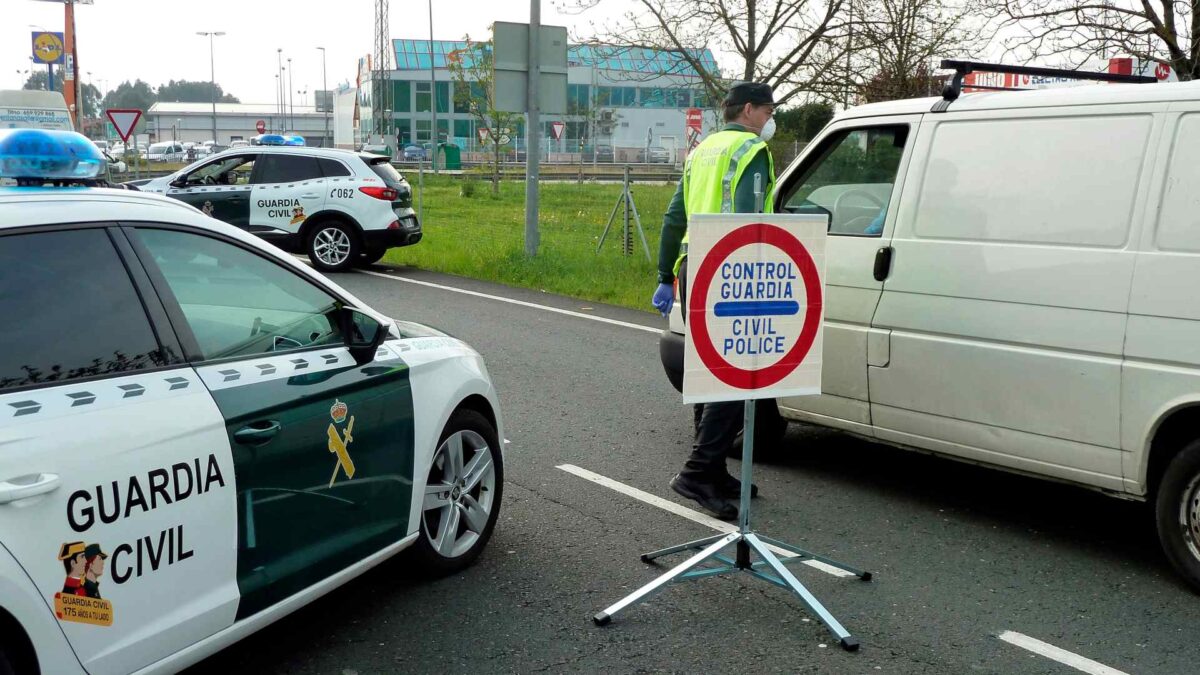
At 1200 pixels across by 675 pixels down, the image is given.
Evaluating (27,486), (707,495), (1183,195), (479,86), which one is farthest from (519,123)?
(27,486)

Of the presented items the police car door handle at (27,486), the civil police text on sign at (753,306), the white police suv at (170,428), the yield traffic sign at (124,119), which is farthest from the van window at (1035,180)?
the yield traffic sign at (124,119)

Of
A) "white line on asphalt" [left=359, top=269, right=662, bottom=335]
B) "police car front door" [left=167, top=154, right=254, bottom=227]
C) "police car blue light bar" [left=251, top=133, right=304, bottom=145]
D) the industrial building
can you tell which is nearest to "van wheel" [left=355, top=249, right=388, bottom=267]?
"white line on asphalt" [left=359, top=269, right=662, bottom=335]

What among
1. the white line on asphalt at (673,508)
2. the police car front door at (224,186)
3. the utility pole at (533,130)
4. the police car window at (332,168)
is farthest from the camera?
the police car window at (332,168)

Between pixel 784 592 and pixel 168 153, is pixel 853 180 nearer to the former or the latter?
pixel 784 592

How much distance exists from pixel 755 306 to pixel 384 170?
13763mm

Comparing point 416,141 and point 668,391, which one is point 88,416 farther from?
point 416,141

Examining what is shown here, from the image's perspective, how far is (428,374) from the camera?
4.62 m

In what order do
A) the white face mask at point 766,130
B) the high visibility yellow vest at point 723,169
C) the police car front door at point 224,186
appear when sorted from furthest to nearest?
the police car front door at point 224,186, the white face mask at point 766,130, the high visibility yellow vest at point 723,169

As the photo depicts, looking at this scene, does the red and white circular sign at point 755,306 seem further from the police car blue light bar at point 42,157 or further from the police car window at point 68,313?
the police car blue light bar at point 42,157

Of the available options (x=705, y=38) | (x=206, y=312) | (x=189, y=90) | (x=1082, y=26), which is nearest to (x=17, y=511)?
(x=206, y=312)

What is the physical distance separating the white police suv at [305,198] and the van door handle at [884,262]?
12.1 metres

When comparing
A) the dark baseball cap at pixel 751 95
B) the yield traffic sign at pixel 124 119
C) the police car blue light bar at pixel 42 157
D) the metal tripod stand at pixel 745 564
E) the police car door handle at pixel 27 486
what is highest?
the yield traffic sign at pixel 124 119

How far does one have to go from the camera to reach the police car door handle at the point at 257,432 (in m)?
3.57

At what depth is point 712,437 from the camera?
5703mm
